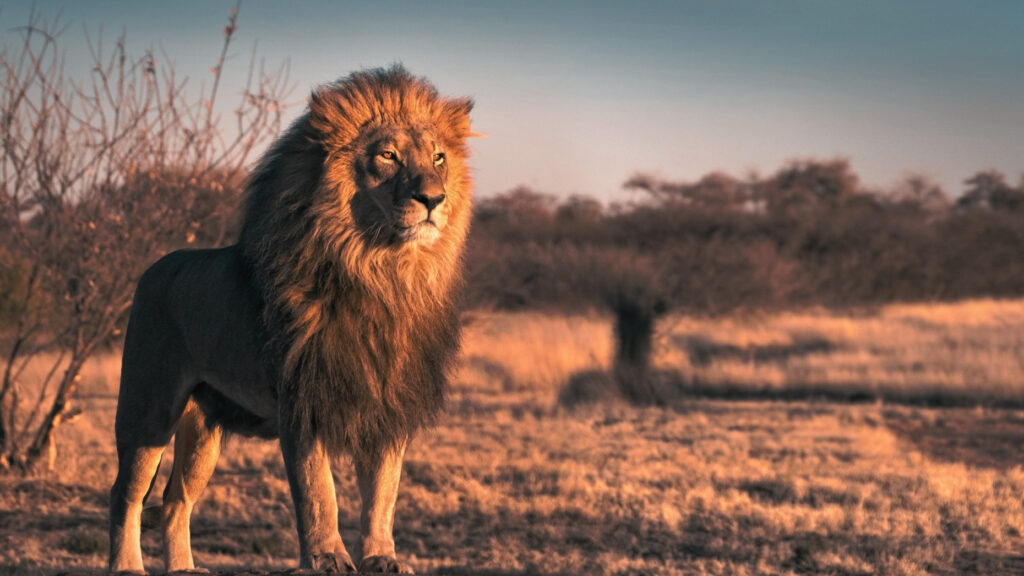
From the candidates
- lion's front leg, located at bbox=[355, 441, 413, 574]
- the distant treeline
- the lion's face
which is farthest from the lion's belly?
the distant treeline

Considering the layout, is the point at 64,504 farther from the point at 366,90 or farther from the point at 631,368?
the point at 631,368

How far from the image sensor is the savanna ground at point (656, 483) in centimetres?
817

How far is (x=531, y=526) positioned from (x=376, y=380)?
16.4ft

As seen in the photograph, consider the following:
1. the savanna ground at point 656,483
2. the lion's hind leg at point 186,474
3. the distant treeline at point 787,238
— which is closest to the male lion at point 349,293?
the lion's hind leg at point 186,474

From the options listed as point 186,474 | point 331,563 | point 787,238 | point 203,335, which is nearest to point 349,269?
point 203,335

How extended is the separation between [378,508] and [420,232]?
3.66 feet

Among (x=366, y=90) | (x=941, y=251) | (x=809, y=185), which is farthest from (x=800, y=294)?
(x=366, y=90)

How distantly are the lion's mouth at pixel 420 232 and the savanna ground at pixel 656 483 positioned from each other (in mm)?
1169

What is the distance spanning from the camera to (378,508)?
4.54 metres

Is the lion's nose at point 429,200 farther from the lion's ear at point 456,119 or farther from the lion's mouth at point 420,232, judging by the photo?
the lion's ear at point 456,119

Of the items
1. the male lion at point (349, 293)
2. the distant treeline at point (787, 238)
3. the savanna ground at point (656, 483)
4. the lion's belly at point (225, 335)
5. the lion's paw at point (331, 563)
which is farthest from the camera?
the distant treeline at point (787, 238)

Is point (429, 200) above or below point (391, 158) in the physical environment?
below

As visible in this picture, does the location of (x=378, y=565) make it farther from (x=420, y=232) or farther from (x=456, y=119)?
(x=456, y=119)

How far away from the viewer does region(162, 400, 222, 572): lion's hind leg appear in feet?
17.7
